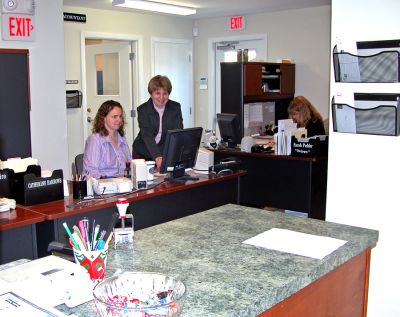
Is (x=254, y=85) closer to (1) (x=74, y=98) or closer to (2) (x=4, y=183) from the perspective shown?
(1) (x=74, y=98)

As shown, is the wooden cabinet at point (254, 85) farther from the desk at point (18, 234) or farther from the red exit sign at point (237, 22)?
the desk at point (18, 234)

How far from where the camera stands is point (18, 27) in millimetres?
4926

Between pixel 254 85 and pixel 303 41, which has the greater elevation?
pixel 303 41

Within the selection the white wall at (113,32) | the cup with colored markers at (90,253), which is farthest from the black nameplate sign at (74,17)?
the cup with colored markers at (90,253)

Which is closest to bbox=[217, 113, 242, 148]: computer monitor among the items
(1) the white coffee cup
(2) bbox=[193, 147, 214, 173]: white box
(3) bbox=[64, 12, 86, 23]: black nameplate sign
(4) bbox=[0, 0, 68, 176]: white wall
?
(2) bbox=[193, 147, 214, 173]: white box

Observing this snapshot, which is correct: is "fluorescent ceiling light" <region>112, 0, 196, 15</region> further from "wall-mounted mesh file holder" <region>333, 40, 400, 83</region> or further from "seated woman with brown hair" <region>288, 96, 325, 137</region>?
"wall-mounted mesh file holder" <region>333, 40, 400, 83</region>

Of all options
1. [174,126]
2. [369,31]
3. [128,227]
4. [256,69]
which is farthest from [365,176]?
[256,69]

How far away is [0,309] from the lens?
120 cm

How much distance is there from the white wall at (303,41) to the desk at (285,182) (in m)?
2.26

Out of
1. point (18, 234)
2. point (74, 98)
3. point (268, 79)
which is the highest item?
point (268, 79)

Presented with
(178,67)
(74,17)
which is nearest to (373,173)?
(74,17)

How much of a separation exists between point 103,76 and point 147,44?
825mm

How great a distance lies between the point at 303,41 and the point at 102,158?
4.41 metres

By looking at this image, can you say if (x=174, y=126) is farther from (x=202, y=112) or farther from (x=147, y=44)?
(x=202, y=112)
